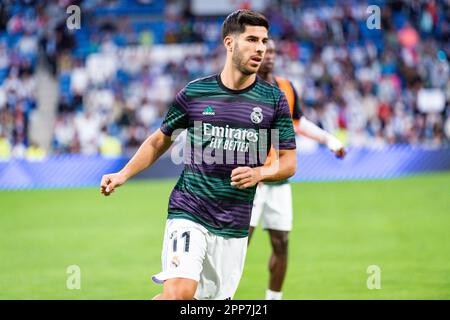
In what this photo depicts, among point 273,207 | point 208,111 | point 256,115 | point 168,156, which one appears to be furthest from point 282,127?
point 168,156

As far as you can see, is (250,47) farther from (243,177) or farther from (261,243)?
(261,243)

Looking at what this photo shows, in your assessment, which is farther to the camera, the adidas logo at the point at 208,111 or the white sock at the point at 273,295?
the white sock at the point at 273,295

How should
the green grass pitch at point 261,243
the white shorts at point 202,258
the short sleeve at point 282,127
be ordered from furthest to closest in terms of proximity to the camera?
the green grass pitch at point 261,243 < the short sleeve at point 282,127 < the white shorts at point 202,258

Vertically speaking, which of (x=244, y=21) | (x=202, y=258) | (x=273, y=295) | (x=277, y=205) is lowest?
(x=273, y=295)

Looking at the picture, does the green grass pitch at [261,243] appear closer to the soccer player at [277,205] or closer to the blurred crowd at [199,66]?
the soccer player at [277,205]

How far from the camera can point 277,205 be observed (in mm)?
9477

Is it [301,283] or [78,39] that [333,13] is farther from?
[301,283]

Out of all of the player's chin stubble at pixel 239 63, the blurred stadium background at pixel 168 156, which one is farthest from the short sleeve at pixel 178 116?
the blurred stadium background at pixel 168 156

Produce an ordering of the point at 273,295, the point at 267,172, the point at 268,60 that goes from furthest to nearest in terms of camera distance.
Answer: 1. the point at 273,295
2. the point at 268,60
3. the point at 267,172

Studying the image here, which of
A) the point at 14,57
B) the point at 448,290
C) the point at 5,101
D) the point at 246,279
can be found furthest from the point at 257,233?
the point at 14,57

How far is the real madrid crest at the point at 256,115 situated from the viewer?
21.8ft

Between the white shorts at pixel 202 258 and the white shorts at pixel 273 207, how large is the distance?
2.65 meters

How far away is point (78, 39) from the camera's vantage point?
101 ft

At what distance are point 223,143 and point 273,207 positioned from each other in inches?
115
